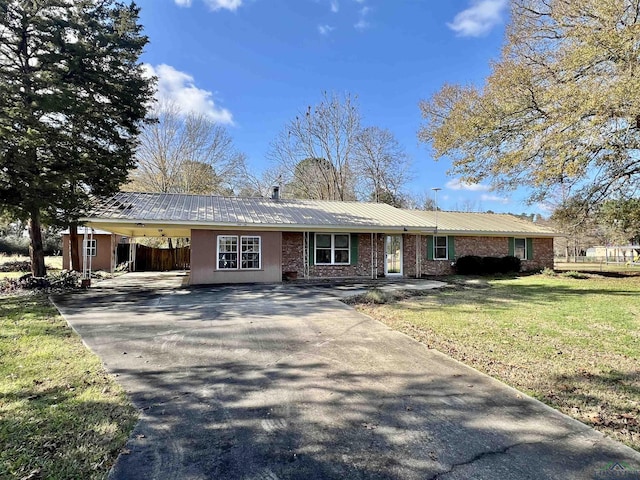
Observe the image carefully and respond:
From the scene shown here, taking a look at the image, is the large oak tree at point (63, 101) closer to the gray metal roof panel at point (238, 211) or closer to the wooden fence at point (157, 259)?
the gray metal roof panel at point (238, 211)

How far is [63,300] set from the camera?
31.5ft

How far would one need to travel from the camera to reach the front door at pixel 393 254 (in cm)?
1695

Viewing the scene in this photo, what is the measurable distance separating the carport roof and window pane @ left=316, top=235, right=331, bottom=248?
→ 797 mm

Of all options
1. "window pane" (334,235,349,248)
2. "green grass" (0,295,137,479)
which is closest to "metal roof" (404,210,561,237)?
"window pane" (334,235,349,248)

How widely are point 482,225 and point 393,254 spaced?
6696 millimetres

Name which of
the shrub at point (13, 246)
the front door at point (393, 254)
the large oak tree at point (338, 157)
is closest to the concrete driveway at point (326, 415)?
the front door at point (393, 254)

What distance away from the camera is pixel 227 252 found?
45.5 ft

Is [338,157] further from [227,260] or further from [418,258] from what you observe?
[227,260]

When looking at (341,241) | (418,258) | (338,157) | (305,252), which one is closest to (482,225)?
(418,258)

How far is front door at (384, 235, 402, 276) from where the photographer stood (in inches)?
667

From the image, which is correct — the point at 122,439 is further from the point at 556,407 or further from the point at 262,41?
the point at 262,41

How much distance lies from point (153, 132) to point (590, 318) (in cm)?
2579

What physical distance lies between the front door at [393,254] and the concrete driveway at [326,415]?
1078 centimetres

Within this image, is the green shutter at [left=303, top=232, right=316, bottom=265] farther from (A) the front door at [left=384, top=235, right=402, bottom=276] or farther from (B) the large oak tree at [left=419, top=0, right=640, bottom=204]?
(B) the large oak tree at [left=419, top=0, right=640, bottom=204]
